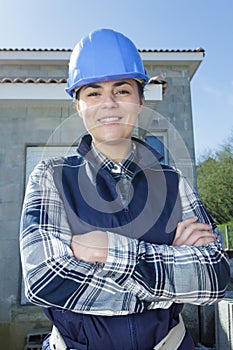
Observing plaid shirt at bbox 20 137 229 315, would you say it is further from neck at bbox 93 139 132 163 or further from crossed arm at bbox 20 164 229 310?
neck at bbox 93 139 132 163

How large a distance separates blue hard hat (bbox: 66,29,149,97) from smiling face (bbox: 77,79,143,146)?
27mm

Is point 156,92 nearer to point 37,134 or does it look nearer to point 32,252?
point 37,134

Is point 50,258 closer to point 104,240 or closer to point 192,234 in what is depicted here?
point 104,240

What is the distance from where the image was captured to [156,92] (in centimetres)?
402

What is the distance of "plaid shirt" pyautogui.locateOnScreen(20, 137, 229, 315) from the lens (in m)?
0.88

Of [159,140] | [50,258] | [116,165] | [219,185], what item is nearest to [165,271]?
[50,258]

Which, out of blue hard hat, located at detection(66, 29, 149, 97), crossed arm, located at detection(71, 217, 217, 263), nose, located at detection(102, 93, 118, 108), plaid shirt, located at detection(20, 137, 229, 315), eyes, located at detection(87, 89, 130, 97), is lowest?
plaid shirt, located at detection(20, 137, 229, 315)

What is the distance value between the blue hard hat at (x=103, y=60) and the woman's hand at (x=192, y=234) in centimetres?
54

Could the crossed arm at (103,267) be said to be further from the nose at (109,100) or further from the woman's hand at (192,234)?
the nose at (109,100)

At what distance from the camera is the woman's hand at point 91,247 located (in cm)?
89

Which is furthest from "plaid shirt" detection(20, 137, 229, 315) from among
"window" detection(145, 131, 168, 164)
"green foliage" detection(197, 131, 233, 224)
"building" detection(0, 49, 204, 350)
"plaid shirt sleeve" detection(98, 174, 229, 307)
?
"green foliage" detection(197, 131, 233, 224)

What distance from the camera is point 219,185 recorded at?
17359 mm

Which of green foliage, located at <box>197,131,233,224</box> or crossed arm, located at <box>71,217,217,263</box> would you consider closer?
crossed arm, located at <box>71,217,217,263</box>

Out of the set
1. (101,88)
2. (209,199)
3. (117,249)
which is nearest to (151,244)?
(117,249)
